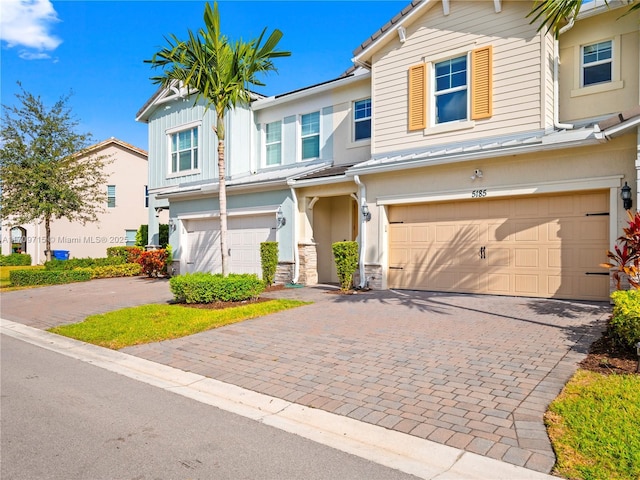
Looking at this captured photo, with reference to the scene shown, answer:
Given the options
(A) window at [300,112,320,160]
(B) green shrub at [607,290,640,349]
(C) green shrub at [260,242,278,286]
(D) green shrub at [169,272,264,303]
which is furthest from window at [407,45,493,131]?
(B) green shrub at [607,290,640,349]

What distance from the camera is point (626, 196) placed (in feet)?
30.7

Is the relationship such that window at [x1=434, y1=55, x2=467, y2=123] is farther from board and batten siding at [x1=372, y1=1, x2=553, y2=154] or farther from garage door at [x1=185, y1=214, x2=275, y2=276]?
garage door at [x1=185, y1=214, x2=275, y2=276]

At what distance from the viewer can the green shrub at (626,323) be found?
5703mm

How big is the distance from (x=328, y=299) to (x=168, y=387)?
625 centimetres

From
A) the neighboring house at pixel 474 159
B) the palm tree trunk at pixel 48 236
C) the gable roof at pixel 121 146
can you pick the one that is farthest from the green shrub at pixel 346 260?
the gable roof at pixel 121 146

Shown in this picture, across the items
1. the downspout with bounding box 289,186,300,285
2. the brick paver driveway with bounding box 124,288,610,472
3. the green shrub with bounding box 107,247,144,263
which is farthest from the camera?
the green shrub with bounding box 107,247,144,263

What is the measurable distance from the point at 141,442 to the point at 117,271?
1723cm

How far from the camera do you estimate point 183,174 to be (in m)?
20.3

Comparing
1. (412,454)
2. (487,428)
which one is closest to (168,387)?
(412,454)

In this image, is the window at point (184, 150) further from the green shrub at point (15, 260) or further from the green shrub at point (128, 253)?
the green shrub at point (15, 260)

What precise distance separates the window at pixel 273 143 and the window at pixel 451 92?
633 cm

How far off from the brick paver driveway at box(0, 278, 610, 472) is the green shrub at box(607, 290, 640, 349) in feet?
1.71

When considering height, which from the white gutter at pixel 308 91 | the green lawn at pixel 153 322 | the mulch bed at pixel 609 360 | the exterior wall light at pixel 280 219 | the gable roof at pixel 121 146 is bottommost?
the green lawn at pixel 153 322

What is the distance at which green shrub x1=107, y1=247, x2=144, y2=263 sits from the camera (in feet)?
69.9
